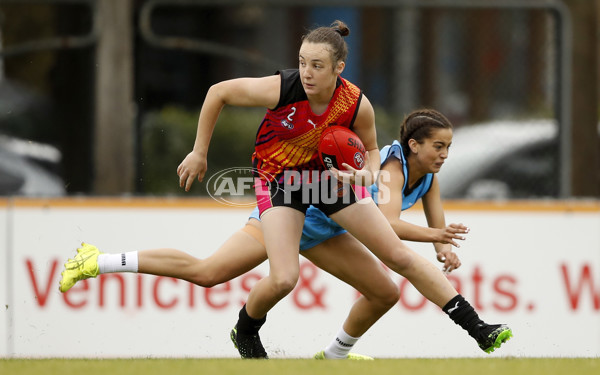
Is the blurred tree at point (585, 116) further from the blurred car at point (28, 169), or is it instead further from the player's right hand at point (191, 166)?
the player's right hand at point (191, 166)

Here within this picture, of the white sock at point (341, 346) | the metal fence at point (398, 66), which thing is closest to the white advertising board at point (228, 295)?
the white sock at point (341, 346)

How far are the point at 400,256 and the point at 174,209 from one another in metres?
2.45

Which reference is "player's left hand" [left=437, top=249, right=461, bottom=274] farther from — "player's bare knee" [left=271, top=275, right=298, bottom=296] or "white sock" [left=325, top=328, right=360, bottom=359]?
"player's bare knee" [left=271, top=275, right=298, bottom=296]

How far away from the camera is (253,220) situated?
6070 mm

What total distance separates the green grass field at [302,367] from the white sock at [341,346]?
42 centimetres

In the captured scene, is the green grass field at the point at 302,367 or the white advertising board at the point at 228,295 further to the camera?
the white advertising board at the point at 228,295

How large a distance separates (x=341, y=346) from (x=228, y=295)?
1.32 metres

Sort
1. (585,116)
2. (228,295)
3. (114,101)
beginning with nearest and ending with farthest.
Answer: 1. (228,295)
2. (114,101)
3. (585,116)

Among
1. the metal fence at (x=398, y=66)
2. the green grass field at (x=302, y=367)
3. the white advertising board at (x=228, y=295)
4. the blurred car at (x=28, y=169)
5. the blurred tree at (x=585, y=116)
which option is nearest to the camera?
the green grass field at (x=302, y=367)

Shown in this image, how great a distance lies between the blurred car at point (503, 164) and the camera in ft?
30.9

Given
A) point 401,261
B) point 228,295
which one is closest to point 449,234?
point 401,261

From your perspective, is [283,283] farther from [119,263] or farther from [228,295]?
[228,295]

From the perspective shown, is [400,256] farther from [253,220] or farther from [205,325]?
[205,325]

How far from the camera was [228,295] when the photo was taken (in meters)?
7.47
